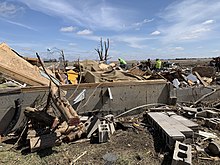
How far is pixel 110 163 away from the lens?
12.8 feet

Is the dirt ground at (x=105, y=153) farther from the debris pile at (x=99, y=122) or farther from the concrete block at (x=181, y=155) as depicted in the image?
the concrete block at (x=181, y=155)

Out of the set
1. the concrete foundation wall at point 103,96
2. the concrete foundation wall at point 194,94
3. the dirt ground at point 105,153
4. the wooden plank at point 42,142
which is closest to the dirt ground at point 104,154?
the dirt ground at point 105,153

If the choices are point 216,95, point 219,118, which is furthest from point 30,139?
point 216,95

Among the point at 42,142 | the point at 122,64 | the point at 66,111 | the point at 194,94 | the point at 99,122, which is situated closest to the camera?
the point at 66,111

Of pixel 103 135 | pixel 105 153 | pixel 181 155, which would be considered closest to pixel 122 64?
pixel 103 135

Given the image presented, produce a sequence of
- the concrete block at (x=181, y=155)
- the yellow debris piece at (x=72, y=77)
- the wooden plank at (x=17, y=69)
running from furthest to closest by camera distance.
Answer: the yellow debris piece at (x=72, y=77) < the wooden plank at (x=17, y=69) < the concrete block at (x=181, y=155)

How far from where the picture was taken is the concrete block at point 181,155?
3546 millimetres

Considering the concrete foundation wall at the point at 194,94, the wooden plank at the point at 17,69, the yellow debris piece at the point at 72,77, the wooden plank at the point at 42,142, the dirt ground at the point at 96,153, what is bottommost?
the dirt ground at the point at 96,153

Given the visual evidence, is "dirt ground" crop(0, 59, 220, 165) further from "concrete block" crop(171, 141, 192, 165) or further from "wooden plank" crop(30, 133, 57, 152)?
"concrete block" crop(171, 141, 192, 165)

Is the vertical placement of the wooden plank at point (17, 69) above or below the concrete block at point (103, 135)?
above

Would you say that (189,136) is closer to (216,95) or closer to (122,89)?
(122,89)

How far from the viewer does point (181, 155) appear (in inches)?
150

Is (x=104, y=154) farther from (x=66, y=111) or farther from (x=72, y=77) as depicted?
(x=72, y=77)

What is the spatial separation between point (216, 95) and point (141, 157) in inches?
208
